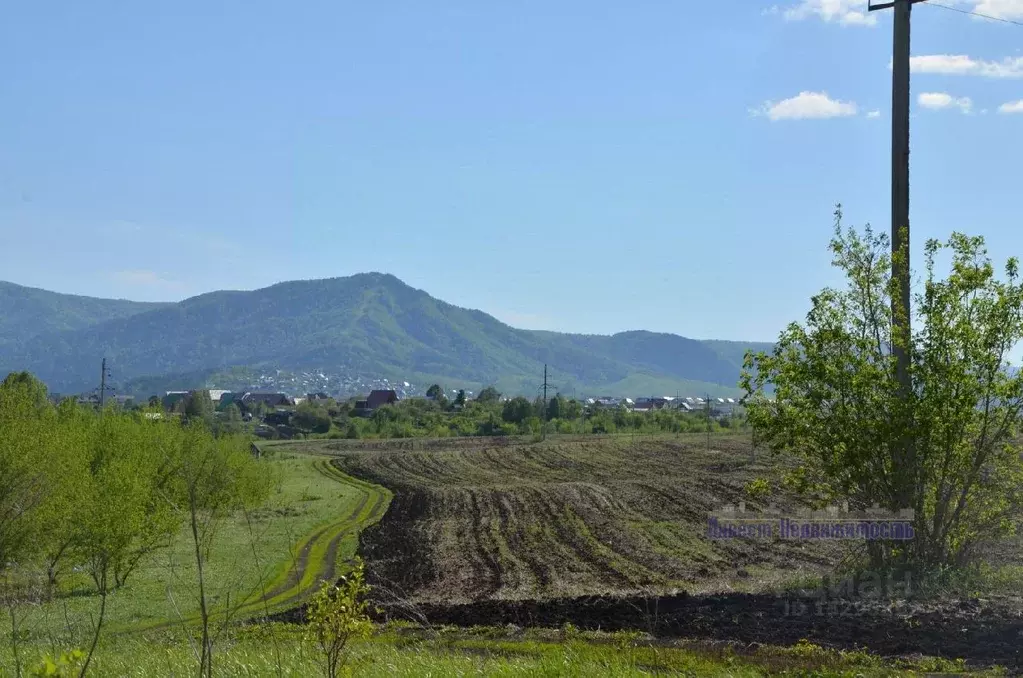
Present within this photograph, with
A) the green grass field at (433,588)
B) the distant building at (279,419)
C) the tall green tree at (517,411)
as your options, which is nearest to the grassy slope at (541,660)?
the green grass field at (433,588)

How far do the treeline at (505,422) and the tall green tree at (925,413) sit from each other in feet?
Answer: 389

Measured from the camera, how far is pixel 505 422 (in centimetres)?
15962

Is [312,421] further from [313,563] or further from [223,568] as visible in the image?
[313,563]

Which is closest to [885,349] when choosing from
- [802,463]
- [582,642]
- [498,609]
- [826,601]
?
[802,463]

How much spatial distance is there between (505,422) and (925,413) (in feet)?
463

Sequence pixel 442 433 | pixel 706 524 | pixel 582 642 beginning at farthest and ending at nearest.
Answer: pixel 442 433 → pixel 706 524 → pixel 582 642

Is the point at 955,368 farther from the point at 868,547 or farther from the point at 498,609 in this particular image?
the point at 498,609

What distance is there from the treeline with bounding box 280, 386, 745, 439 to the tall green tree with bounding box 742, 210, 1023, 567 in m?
119

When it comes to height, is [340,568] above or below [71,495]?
below

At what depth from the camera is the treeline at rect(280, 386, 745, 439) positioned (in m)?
152

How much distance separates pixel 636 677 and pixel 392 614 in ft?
55.7

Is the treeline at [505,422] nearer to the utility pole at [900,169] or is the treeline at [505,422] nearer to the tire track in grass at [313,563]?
the tire track in grass at [313,563]

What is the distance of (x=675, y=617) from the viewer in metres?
19.3

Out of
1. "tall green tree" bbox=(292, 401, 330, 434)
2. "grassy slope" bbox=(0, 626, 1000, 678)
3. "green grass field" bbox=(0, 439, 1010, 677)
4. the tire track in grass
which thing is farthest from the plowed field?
"tall green tree" bbox=(292, 401, 330, 434)
